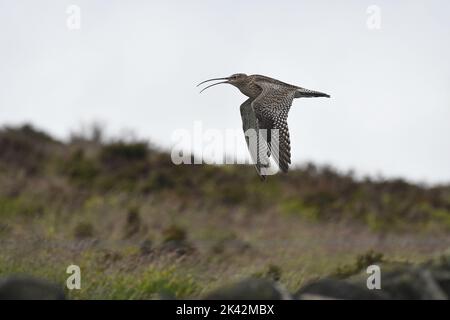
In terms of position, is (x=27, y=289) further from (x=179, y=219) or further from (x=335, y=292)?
(x=179, y=219)

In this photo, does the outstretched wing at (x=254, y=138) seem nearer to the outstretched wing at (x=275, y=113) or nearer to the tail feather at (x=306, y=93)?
the outstretched wing at (x=275, y=113)

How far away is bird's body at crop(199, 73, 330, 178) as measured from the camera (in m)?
6.04

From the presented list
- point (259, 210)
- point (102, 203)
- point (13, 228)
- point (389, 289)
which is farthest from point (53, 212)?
point (389, 289)

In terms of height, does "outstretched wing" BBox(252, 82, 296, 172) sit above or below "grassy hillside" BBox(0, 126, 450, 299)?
above

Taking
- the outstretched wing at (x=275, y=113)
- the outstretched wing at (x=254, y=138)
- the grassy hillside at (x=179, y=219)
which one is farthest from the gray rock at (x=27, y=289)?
the outstretched wing at (x=275, y=113)

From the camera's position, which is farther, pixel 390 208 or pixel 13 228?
pixel 390 208

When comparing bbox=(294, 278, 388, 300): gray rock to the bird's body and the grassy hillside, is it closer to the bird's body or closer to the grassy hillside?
the grassy hillside

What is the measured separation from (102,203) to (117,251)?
7.75m

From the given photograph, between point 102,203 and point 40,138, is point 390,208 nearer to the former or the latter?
point 102,203

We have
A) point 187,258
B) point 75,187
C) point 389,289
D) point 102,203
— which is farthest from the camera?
point 75,187

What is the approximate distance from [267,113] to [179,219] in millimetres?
11030

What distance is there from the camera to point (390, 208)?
74.8 feet

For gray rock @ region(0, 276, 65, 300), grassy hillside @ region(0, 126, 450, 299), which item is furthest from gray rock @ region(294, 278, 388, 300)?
gray rock @ region(0, 276, 65, 300)

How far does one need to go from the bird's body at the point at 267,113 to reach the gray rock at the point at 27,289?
2.10m
